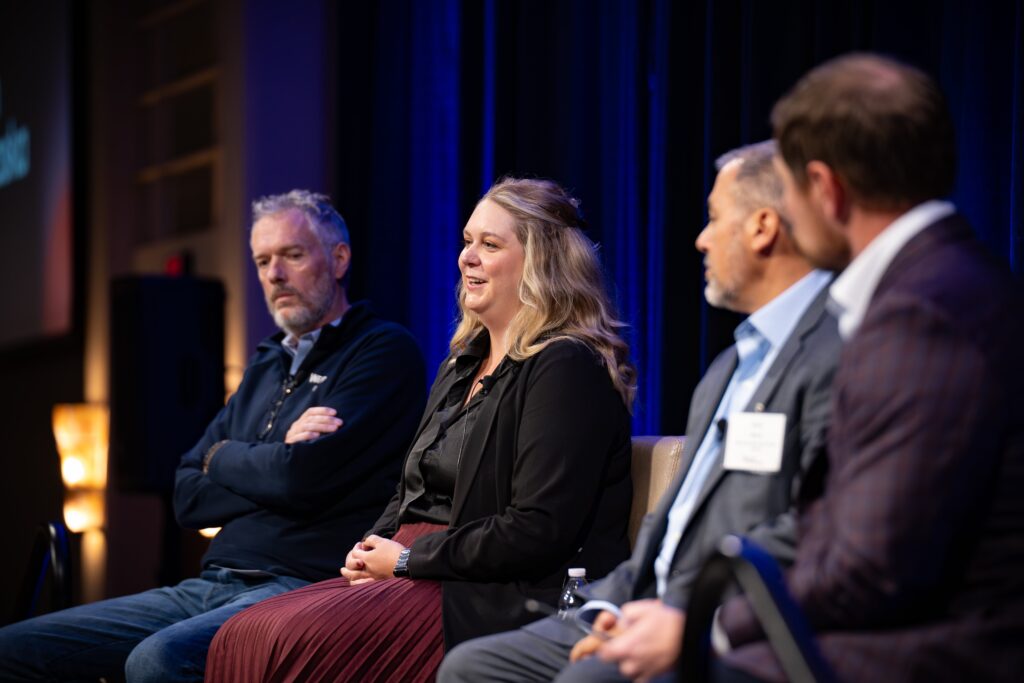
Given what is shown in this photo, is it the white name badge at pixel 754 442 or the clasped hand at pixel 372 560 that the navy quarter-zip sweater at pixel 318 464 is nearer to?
the clasped hand at pixel 372 560

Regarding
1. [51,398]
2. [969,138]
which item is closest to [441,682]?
[969,138]

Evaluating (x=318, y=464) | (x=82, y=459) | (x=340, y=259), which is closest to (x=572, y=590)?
(x=318, y=464)

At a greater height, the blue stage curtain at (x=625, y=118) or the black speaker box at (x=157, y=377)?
the blue stage curtain at (x=625, y=118)

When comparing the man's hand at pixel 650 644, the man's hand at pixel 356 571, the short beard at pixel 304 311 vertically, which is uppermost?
the short beard at pixel 304 311

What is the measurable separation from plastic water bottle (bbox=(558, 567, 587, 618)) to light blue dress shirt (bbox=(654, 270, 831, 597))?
0.39 meters

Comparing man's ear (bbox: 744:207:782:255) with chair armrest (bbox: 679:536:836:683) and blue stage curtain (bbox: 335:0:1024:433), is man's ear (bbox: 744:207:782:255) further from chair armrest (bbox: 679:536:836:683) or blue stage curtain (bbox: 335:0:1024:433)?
blue stage curtain (bbox: 335:0:1024:433)

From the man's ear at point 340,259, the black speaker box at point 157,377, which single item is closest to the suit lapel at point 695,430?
the man's ear at point 340,259

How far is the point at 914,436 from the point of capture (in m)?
1.29

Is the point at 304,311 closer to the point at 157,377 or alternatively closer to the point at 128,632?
the point at 128,632

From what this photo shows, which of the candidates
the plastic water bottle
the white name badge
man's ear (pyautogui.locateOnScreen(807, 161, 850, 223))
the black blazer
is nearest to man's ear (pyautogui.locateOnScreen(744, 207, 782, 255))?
the white name badge

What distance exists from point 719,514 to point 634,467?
0.84 metres

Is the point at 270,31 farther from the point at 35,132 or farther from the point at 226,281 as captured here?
the point at 35,132

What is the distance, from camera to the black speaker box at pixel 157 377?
4.90m

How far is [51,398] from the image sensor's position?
7.06m
